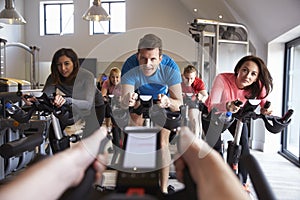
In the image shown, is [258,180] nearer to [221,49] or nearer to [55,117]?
[55,117]

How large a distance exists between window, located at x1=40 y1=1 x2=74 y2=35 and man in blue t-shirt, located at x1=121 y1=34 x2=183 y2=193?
8.61m

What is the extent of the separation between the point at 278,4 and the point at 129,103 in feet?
8.93

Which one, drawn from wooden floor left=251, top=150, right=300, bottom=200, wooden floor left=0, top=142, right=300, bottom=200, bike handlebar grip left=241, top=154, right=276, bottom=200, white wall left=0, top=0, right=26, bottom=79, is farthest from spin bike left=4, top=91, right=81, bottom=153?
white wall left=0, top=0, right=26, bottom=79

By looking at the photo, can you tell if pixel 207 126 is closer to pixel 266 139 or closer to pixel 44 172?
pixel 44 172

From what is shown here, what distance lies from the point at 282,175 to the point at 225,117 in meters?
2.23

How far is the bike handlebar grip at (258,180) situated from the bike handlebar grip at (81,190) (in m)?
0.31

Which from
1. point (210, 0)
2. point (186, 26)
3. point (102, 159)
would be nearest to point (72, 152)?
point (102, 159)

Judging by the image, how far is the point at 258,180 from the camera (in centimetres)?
58

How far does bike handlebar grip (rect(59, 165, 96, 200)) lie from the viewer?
21.6 inches

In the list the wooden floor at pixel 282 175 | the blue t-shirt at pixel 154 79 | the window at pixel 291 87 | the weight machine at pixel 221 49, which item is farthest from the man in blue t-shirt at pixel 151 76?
the window at pixel 291 87

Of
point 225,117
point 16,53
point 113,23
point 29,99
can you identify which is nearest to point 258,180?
point 225,117

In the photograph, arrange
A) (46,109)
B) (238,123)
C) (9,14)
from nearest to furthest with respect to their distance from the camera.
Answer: (46,109) < (238,123) < (9,14)

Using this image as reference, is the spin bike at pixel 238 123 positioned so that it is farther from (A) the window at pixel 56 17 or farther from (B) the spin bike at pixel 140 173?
(A) the window at pixel 56 17

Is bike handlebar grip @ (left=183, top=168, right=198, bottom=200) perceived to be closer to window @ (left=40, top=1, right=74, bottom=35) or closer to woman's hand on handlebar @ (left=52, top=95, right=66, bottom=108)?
woman's hand on handlebar @ (left=52, top=95, right=66, bottom=108)
